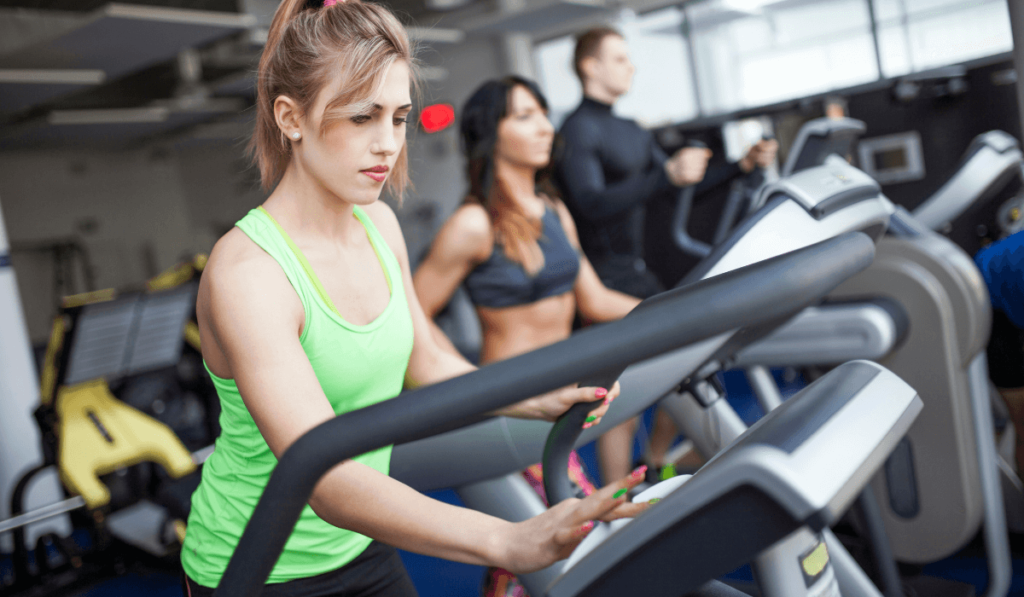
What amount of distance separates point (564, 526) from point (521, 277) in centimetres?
139

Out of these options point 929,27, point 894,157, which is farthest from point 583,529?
point 929,27

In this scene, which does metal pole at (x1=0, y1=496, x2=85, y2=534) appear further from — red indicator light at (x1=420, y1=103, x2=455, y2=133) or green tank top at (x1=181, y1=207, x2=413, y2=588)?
red indicator light at (x1=420, y1=103, x2=455, y2=133)

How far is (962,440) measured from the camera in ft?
5.76

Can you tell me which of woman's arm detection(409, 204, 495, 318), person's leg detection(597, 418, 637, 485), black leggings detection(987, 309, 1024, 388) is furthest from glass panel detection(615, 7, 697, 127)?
woman's arm detection(409, 204, 495, 318)

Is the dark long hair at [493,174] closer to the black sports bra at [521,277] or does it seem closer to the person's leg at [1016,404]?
the black sports bra at [521,277]

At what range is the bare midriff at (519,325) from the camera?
6.37 ft

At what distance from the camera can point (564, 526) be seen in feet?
1.77

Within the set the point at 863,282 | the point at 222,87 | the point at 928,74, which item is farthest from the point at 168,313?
the point at 222,87

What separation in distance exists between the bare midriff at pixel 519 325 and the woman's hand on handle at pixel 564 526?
4.39 feet

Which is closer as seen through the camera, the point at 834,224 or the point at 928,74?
the point at 834,224

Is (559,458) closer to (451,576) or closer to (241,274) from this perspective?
(241,274)

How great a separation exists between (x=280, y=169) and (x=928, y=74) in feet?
12.8

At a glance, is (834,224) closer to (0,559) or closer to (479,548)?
(479,548)

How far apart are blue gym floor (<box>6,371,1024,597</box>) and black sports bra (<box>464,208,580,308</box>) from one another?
93 cm
